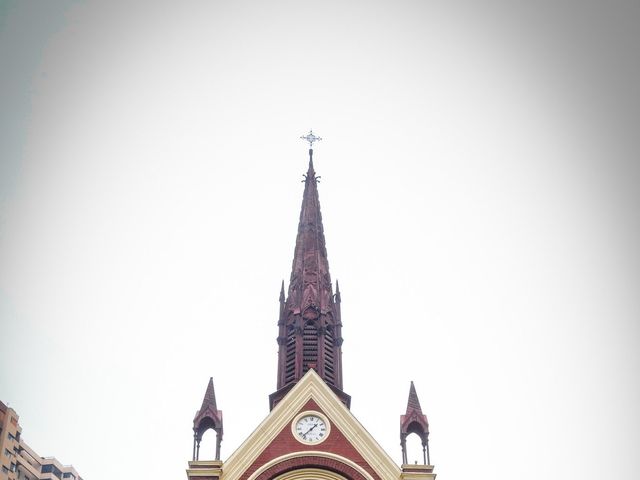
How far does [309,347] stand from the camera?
146 ft

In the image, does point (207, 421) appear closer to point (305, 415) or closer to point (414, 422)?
point (305, 415)

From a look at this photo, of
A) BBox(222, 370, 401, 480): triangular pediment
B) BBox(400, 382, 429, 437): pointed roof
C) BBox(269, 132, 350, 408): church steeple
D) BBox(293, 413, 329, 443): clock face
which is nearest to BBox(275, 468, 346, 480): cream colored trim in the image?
BBox(222, 370, 401, 480): triangular pediment

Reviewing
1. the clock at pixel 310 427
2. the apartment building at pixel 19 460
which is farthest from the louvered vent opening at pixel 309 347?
the apartment building at pixel 19 460

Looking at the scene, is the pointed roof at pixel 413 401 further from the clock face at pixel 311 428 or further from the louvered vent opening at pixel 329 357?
the louvered vent opening at pixel 329 357

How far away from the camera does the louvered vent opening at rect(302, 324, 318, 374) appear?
43.4 m

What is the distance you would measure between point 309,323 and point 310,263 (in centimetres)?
514

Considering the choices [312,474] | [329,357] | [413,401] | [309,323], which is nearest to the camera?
[312,474]

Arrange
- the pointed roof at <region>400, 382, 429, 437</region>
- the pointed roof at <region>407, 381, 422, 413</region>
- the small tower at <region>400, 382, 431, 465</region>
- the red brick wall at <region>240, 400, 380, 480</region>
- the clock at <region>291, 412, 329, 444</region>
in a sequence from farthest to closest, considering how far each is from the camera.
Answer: the pointed roof at <region>407, 381, 422, 413</region>
the pointed roof at <region>400, 382, 429, 437</region>
the small tower at <region>400, 382, 431, 465</region>
the clock at <region>291, 412, 329, 444</region>
the red brick wall at <region>240, 400, 380, 480</region>

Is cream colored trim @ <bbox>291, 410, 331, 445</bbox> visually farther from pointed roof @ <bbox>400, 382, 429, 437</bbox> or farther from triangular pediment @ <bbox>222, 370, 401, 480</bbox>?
pointed roof @ <bbox>400, 382, 429, 437</bbox>

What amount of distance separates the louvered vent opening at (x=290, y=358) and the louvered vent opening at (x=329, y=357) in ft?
5.39

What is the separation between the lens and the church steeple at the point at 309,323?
1710 inches

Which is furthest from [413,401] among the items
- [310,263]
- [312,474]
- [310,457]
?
[310,263]

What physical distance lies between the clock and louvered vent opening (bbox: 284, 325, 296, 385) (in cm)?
445

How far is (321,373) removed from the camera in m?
42.6
